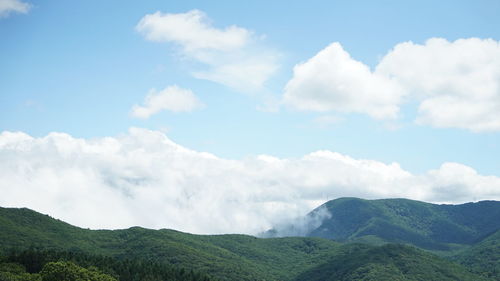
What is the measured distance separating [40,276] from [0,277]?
578 inches

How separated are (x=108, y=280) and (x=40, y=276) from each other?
26530mm

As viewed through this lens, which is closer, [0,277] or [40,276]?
[0,277]

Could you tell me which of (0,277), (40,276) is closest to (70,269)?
(40,276)

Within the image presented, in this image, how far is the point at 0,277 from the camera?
529ft

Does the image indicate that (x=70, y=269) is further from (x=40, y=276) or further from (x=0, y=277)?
(x=0, y=277)

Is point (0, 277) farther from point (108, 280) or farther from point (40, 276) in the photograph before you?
point (108, 280)

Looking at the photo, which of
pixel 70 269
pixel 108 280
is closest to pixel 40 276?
pixel 70 269

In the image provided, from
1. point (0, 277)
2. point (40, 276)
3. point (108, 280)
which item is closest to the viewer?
point (0, 277)

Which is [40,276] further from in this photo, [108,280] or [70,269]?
[108,280]

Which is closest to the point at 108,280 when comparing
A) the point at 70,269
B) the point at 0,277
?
the point at 70,269

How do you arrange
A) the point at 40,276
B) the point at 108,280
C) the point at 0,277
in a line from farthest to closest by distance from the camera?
the point at 108,280, the point at 40,276, the point at 0,277

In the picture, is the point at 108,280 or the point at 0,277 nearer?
the point at 0,277

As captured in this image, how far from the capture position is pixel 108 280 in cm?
18875

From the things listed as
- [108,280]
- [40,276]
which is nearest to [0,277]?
[40,276]
